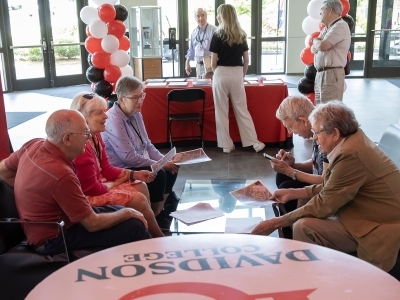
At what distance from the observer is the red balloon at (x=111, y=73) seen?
701cm

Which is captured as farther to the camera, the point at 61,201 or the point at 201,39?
the point at 201,39

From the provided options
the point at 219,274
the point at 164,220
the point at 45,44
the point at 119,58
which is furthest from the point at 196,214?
the point at 45,44

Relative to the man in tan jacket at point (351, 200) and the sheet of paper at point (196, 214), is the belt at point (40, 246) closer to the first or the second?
the sheet of paper at point (196, 214)

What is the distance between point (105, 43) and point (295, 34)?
659cm

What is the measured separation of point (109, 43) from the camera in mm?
6898

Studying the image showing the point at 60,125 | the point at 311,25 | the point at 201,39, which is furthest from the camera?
the point at 201,39

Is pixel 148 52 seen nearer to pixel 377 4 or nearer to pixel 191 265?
pixel 377 4

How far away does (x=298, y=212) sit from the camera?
8.38ft

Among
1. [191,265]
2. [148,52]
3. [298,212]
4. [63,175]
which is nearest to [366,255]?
[298,212]

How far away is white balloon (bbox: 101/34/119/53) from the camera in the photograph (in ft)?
22.6

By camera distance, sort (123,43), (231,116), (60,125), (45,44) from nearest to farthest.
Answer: (60,125), (231,116), (123,43), (45,44)

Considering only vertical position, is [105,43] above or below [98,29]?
below

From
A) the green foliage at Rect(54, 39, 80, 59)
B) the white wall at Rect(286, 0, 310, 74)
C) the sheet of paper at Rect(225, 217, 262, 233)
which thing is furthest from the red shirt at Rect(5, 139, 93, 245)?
the white wall at Rect(286, 0, 310, 74)

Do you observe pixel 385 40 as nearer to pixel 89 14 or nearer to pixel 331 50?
pixel 331 50
